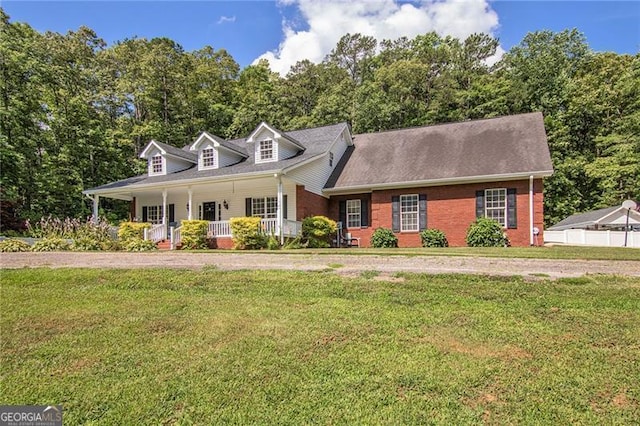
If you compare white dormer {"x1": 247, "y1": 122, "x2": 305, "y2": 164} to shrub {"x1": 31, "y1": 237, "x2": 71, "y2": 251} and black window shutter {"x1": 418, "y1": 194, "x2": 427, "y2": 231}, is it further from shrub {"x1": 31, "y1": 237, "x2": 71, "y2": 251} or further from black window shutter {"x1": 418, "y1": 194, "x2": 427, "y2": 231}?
shrub {"x1": 31, "y1": 237, "x2": 71, "y2": 251}

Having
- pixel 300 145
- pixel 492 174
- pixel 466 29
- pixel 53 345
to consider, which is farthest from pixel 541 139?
pixel 466 29

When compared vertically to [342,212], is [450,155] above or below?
above

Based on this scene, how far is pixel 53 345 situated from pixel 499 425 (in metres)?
4.81

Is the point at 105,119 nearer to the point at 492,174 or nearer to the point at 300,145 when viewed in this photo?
the point at 300,145

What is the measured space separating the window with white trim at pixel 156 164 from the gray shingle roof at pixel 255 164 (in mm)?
584

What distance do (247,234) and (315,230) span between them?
2.99m

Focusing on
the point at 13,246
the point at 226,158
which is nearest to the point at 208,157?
the point at 226,158

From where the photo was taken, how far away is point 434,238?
16.6 meters

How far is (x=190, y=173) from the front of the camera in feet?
67.1

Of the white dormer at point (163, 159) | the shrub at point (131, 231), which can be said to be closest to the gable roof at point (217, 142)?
the white dormer at point (163, 159)

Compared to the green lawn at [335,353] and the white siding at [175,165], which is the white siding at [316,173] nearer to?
the white siding at [175,165]

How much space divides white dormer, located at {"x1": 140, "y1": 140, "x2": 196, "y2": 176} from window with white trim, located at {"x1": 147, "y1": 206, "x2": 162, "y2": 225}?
2043 millimetres

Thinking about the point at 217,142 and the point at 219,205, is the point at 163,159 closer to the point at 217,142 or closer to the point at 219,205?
the point at 217,142

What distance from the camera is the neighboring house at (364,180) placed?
16.3 m
